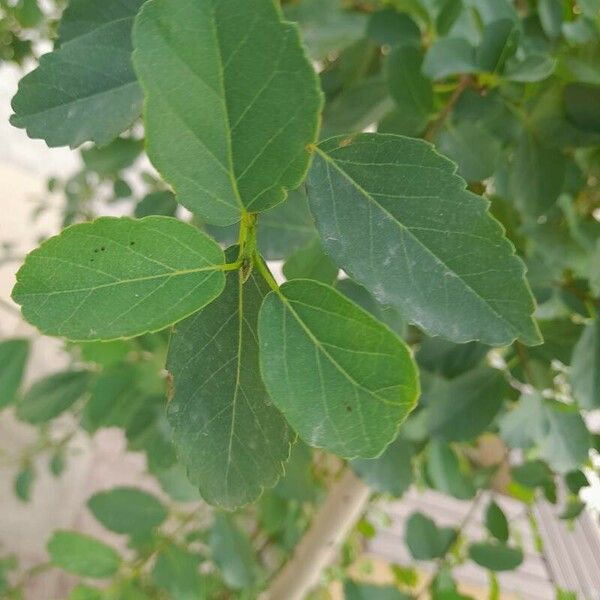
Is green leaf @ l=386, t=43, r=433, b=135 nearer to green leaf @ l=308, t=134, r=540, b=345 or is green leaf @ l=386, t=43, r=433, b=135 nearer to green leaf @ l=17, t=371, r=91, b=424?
green leaf @ l=308, t=134, r=540, b=345

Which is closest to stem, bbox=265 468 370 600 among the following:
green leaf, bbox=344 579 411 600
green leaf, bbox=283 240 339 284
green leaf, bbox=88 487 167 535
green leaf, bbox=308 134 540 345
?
green leaf, bbox=344 579 411 600

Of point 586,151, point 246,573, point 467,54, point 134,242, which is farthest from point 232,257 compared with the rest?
point 246,573

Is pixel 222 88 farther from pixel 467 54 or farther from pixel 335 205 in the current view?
pixel 467 54

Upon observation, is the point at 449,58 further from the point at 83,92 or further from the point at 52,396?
the point at 52,396

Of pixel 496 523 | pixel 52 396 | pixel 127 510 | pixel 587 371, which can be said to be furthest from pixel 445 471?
pixel 52 396

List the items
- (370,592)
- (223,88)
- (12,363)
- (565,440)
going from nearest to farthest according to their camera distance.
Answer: (223,88) < (565,440) < (370,592) < (12,363)

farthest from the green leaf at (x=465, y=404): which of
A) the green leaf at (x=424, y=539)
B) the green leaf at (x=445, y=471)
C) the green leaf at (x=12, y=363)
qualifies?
the green leaf at (x=12, y=363)
